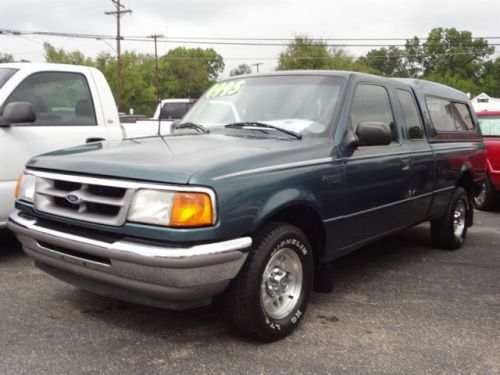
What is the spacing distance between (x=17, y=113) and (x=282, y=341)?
309 cm

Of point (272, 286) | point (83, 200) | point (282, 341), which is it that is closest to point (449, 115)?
point (272, 286)

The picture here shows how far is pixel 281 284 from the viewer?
11.3ft

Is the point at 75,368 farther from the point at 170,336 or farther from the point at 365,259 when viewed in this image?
the point at 365,259

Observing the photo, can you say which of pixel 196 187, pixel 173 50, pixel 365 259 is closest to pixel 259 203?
pixel 196 187

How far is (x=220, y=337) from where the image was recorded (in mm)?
3396

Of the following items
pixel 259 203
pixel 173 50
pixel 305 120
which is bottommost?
pixel 259 203

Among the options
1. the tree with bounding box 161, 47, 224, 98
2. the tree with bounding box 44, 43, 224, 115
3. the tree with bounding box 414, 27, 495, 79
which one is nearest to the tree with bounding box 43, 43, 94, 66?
→ the tree with bounding box 44, 43, 224, 115

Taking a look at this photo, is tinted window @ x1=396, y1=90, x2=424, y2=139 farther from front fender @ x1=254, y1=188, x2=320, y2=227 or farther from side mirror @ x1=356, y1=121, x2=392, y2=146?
front fender @ x1=254, y1=188, x2=320, y2=227

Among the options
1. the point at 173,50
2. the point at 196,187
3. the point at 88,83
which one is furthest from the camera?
the point at 173,50

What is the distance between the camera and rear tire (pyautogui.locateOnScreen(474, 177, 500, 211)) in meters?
8.70

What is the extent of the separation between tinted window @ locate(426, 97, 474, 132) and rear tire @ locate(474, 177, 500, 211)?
250 centimetres

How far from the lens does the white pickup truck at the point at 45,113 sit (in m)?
4.82

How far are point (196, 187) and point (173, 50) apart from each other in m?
108

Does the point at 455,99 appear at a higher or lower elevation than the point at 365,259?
higher
